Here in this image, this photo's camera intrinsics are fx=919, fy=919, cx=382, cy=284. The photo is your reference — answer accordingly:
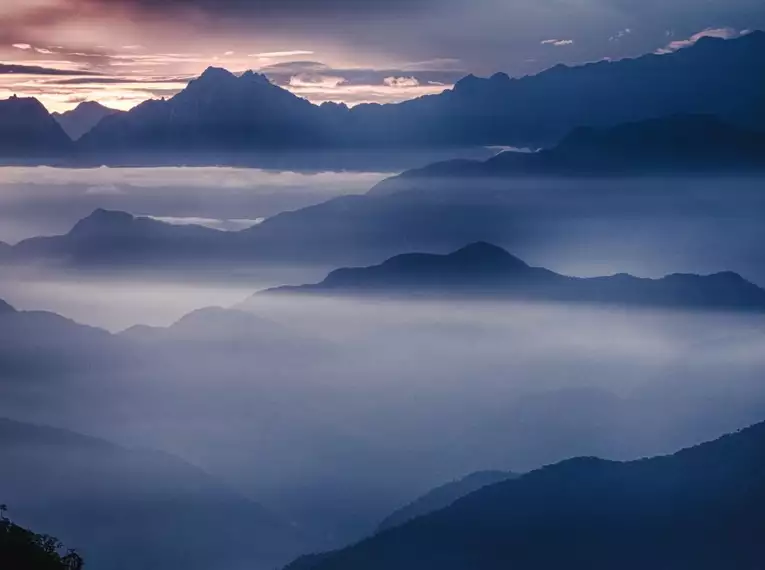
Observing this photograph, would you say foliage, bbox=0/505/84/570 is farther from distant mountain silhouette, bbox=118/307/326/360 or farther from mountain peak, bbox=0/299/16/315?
mountain peak, bbox=0/299/16/315

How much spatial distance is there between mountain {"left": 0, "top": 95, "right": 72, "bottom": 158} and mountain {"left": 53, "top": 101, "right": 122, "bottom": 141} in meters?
0.15

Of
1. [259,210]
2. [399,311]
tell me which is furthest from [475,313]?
[259,210]

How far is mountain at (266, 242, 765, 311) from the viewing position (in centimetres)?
1694

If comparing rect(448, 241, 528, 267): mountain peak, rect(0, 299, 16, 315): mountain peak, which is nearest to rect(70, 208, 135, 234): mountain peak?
rect(0, 299, 16, 315): mountain peak

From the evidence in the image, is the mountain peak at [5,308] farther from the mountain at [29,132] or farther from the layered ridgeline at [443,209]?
the mountain at [29,132]

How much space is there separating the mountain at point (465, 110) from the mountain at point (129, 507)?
20.7 ft

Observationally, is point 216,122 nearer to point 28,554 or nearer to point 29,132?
point 29,132

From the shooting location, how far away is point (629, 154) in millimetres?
16656

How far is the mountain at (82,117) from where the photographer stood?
43.3 feet

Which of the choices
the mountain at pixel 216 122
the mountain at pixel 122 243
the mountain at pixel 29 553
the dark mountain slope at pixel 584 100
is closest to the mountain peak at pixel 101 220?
the mountain at pixel 122 243

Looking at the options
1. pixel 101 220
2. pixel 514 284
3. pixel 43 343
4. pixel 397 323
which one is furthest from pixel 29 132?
pixel 514 284

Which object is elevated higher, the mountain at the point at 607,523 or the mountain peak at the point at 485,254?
the mountain peak at the point at 485,254

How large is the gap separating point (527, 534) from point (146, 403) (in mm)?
7943

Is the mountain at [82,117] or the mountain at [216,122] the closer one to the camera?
the mountain at [82,117]
